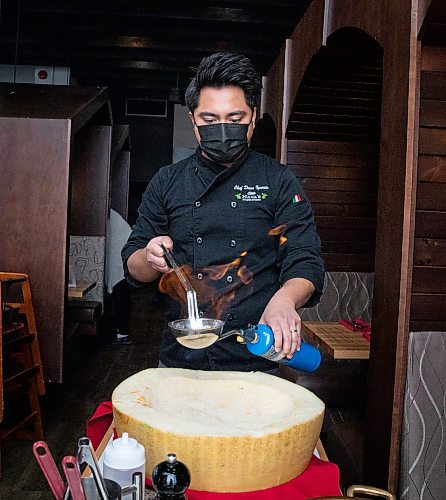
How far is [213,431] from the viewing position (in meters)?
1.06

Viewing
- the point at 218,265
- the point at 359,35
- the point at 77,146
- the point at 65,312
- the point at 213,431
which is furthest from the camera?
the point at 77,146

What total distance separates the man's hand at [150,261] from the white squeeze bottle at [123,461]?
0.55m

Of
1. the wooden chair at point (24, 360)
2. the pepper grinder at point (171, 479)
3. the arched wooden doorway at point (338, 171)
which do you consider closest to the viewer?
the pepper grinder at point (171, 479)

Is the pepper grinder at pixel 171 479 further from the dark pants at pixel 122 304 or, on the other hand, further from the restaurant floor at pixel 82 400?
the dark pants at pixel 122 304

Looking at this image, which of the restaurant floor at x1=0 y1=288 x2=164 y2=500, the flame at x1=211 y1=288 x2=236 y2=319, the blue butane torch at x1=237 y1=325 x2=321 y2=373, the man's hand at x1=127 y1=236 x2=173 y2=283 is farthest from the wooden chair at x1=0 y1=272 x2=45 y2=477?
the blue butane torch at x1=237 y1=325 x2=321 y2=373

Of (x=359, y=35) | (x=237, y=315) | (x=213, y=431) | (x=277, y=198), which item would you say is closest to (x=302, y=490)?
(x=213, y=431)

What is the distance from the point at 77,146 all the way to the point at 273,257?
509 cm

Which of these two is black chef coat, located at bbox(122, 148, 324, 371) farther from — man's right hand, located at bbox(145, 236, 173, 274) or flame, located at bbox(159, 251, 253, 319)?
man's right hand, located at bbox(145, 236, 173, 274)

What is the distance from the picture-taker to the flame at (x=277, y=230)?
167 cm

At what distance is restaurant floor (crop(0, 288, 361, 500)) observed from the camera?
10.2ft

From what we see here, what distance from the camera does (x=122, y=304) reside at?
21.2ft

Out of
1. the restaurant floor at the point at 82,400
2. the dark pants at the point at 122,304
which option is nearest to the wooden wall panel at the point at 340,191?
the restaurant floor at the point at 82,400

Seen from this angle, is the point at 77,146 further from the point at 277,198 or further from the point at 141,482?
the point at 141,482

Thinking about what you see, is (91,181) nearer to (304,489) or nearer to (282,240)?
(282,240)
